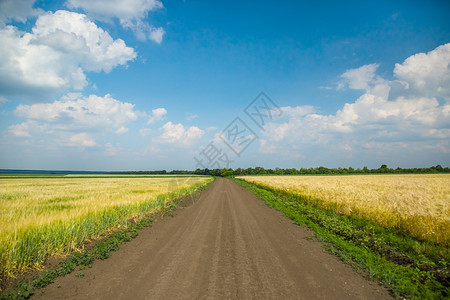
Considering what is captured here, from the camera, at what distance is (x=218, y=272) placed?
15.9ft

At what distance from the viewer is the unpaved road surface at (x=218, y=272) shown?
13.2 ft

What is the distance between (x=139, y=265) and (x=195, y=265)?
1467 mm

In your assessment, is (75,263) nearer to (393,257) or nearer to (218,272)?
(218,272)

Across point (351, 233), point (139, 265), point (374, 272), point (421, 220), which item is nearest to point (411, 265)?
point (374, 272)

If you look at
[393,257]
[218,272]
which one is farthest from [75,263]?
[393,257]

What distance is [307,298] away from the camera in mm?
3865

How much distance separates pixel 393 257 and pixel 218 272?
523 cm

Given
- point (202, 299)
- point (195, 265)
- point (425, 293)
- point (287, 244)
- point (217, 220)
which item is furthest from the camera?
point (217, 220)

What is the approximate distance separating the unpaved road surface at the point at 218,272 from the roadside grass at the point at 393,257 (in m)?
0.45

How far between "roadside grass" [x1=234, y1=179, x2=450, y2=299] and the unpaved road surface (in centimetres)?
45

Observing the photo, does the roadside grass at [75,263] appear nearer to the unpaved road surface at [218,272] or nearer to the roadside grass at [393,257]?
the unpaved road surface at [218,272]

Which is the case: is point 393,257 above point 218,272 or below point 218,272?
below

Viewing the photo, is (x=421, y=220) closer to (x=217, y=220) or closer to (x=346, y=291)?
(x=346, y=291)

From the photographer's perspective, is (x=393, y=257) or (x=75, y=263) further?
(x=393, y=257)
